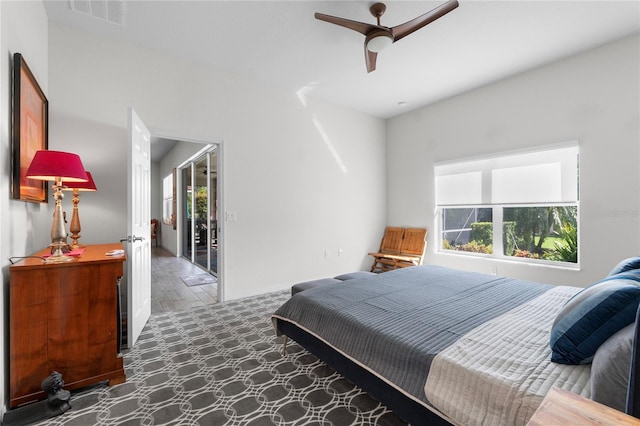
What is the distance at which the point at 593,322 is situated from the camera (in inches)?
43.5

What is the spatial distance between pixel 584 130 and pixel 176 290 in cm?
564

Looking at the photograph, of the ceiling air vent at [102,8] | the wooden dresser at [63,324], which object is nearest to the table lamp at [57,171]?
the wooden dresser at [63,324]

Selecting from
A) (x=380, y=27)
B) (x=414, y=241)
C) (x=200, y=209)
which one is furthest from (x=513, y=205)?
(x=200, y=209)

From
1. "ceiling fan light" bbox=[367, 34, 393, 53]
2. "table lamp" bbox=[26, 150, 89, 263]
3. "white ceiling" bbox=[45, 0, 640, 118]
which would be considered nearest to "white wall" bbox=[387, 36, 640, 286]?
"white ceiling" bbox=[45, 0, 640, 118]

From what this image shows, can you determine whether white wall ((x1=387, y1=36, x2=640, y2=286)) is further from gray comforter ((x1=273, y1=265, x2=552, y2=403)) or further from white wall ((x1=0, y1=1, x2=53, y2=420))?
white wall ((x1=0, y1=1, x2=53, y2=420))

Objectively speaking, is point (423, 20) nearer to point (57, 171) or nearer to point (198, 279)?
point (57, 171)

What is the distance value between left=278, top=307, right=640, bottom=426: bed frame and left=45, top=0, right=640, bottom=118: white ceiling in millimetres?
2783

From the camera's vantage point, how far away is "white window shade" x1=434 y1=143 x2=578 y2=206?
3426 mm

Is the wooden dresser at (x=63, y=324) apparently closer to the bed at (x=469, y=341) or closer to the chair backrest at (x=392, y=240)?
the bed at (x=469, y=341)

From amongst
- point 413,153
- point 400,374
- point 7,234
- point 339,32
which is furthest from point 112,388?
point 413,153

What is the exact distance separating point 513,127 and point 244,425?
14.6 ft

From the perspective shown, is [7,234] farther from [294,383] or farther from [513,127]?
[513,127]

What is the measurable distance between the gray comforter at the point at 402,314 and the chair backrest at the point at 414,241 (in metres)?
2.07

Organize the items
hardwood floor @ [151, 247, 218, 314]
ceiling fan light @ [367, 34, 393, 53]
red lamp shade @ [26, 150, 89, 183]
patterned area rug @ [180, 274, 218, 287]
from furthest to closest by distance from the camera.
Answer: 1. patterned area rug @ [180, 274, 218, 287]
2. hardwood floor @ [151, 247, 218, 314]
3. ceiling fan light @ [367, 34, 393, 53]
4. red lamp shade @ [26, 150, 89, 183]
